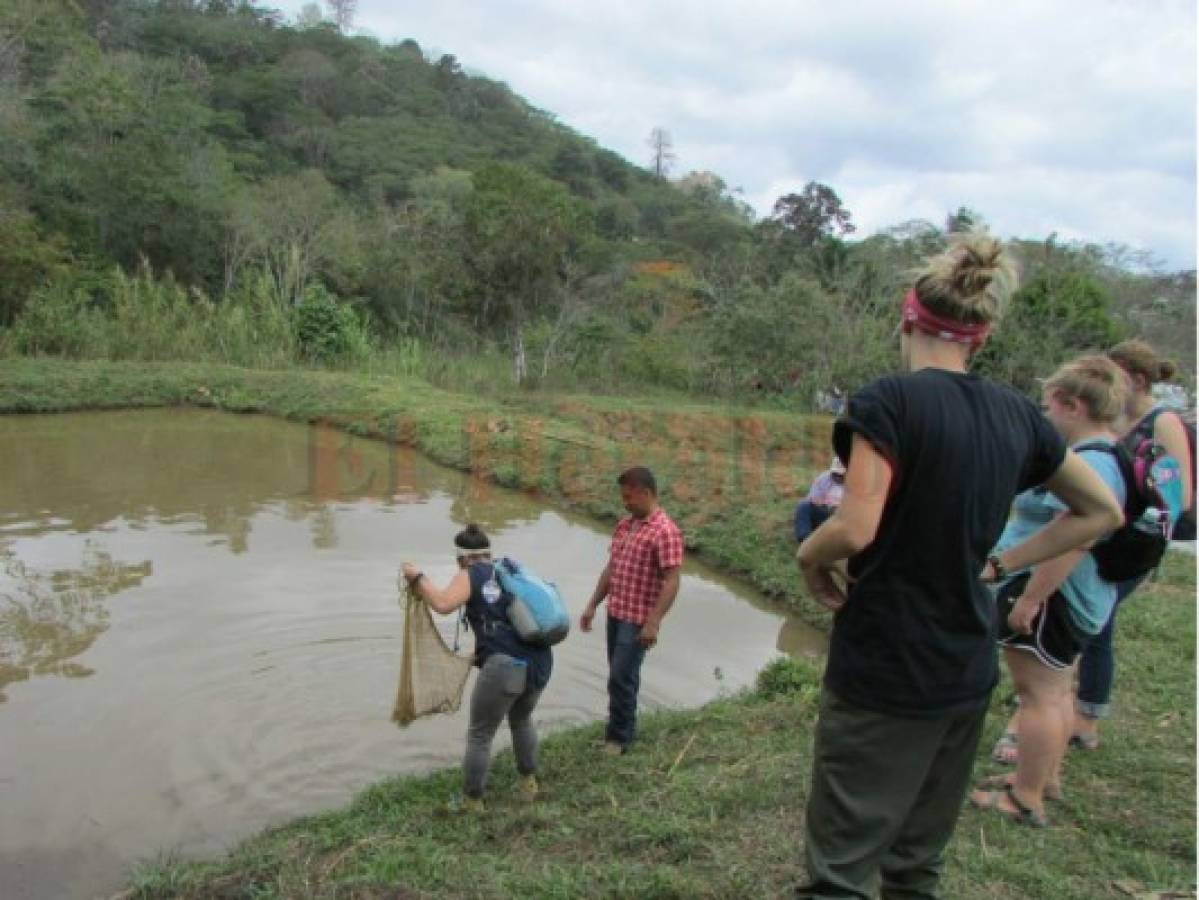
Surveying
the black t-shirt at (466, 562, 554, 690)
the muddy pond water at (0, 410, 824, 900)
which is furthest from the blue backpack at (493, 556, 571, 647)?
the muddy pond water at (0, 410, 824, 900)

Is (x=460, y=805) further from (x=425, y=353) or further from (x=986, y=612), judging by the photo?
(x=425, y=353)

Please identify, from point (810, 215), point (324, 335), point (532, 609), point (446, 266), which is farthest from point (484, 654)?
point (810, 215)

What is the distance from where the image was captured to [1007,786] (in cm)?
379

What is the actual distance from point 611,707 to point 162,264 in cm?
2167

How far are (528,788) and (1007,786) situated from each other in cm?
196

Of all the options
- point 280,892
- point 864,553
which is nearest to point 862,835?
point 864,553

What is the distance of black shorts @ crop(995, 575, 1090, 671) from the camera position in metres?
3.29

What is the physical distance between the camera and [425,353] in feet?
67.8

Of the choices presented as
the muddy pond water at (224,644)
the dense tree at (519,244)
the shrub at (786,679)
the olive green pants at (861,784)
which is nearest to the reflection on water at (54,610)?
the muddy pond water at (224,644)

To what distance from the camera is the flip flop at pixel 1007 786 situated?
12.4 ft

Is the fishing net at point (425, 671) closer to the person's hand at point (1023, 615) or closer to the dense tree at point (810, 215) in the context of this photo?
the person's hand at point (1023, 615)

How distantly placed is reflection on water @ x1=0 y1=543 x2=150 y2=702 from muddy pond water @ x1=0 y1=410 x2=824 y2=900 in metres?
0.02

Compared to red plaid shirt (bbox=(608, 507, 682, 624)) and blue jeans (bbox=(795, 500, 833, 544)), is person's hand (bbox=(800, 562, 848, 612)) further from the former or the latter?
blue jeans (bbox=(795, 500, 833, 544))

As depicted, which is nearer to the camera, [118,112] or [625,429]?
[625,429]
